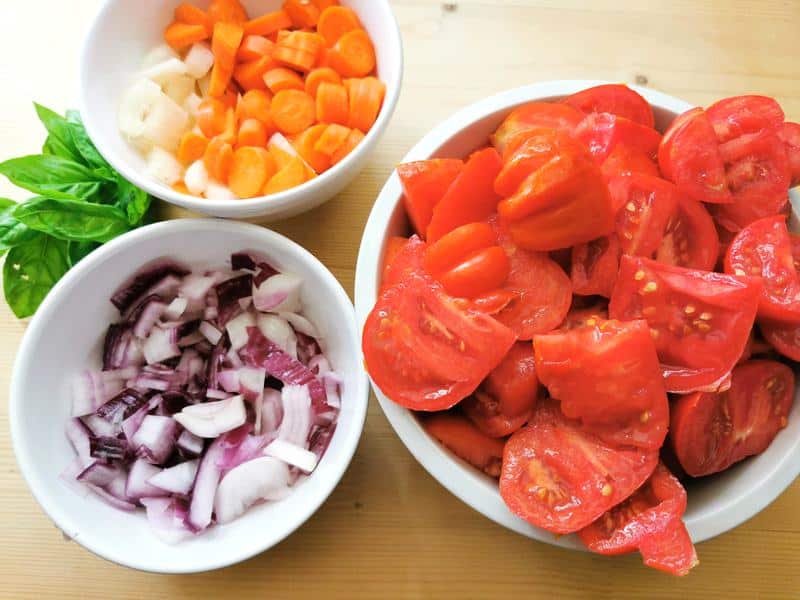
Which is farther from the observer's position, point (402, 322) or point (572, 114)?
point (572, 114)

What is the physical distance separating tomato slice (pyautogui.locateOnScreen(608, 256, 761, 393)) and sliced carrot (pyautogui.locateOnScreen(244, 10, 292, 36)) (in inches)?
29.0

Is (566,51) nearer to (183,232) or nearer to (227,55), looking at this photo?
(227,55)

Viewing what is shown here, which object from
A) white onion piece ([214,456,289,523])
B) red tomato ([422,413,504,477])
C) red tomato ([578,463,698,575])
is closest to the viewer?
red tomato ([578,463,698,575])

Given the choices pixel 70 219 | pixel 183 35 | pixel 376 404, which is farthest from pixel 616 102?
pixel 70 219

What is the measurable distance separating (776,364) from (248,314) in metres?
0.78

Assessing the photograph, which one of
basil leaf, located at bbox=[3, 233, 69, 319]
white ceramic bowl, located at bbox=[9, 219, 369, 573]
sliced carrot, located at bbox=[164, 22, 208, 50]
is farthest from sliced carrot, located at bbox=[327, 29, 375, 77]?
basil leaf, located at bbox=[3, 233, 69, 319]

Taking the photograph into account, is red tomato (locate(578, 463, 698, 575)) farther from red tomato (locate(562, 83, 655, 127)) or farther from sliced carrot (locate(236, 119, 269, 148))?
sliced carrot (locate(236, 119, 269, 148))

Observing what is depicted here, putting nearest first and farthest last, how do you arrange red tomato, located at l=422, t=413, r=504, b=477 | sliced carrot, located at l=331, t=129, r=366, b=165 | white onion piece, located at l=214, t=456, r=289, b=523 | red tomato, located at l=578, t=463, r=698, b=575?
red tomato, located at l=578, t=463, r=698, b=575
red tomato, located at l=422, t=413, r=504, b=477
white onion piece, located at l=214, t=456, r=289, b=523
sliced carrot, located at l=331, t=129, r=366, b=165

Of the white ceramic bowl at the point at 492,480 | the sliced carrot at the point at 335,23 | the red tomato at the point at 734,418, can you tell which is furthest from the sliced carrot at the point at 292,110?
the red tomato at the point at 734,418

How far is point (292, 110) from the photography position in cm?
118

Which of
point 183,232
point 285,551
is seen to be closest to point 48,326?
point 183,232

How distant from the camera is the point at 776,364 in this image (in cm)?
95

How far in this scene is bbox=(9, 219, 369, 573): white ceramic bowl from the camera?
1010 millimetres

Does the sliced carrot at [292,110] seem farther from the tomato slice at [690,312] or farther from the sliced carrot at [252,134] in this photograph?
the tomato slice at [690,312]
